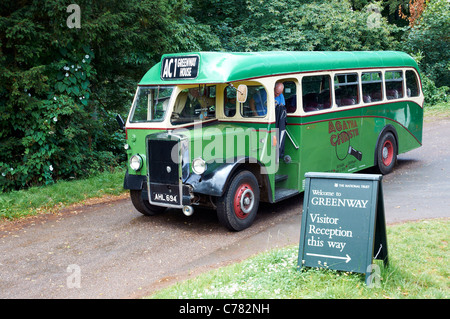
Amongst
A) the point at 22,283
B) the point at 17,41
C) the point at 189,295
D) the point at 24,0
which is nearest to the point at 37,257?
the point at 22,283

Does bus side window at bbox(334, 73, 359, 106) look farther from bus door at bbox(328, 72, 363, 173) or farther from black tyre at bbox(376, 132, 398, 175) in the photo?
black tyre at bbox(376, 132, 398, 175)

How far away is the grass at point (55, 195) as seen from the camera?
8.91 meters

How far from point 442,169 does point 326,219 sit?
7447mm

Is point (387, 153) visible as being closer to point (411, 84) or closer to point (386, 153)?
point (386, 153)

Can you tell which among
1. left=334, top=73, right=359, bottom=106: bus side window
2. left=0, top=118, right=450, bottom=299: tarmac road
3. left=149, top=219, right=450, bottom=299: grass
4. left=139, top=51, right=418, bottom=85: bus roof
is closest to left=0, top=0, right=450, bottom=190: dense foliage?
left=0, top=118, right=450, bottom=299: tarmac road

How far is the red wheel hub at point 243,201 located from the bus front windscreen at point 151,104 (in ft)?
5.60

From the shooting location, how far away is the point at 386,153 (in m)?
11.5

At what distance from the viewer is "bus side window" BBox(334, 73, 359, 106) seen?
963 centimetres

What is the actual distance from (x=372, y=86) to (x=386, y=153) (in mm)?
1737

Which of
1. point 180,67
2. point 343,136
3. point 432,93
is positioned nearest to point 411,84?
point 343,136

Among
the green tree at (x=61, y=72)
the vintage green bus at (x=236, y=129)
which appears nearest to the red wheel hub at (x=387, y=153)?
the vintage green bus at (x=236, y=129)

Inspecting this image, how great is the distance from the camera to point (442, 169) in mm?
11617

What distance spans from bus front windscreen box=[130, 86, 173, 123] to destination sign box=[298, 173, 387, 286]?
3.31 m

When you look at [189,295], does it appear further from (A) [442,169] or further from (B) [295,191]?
Result: (A) [442,169]
